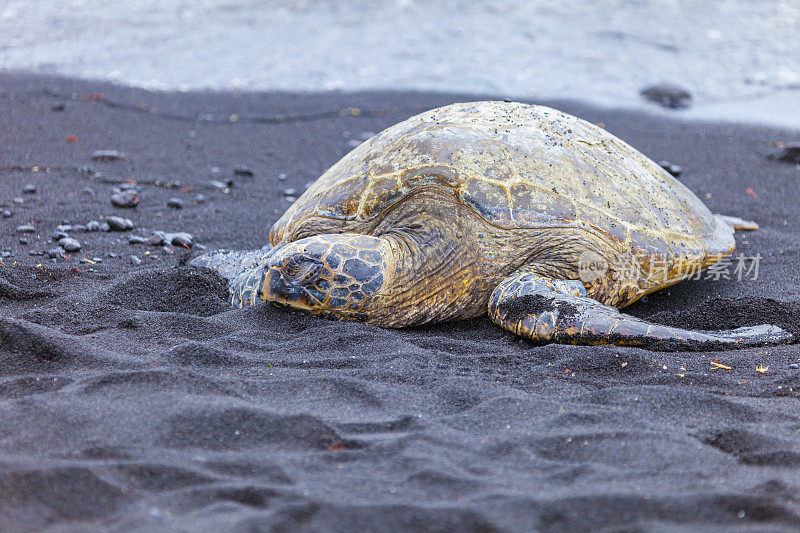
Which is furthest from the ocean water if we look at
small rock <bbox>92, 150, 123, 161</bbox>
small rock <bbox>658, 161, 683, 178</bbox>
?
small rock <bbox>92, 150, 123, 161</bbox>

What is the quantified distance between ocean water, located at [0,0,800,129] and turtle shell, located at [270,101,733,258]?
5.35 m

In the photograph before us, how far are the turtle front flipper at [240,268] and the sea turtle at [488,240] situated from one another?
15 millimetres

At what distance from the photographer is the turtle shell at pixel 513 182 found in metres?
3.56

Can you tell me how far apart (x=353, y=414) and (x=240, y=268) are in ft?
6.58

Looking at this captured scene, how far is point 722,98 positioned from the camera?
9.80 meters

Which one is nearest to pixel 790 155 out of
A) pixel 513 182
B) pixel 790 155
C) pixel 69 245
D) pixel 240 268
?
pixel 790 155

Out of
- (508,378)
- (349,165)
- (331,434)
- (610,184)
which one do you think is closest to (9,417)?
(331,434)

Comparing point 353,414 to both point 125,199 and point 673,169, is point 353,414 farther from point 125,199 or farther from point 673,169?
point 673,169

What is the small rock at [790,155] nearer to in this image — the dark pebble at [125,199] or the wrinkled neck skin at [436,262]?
the wrinkled neck skin at [436,262]

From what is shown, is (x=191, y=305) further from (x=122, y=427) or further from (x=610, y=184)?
(x=610, y=184)

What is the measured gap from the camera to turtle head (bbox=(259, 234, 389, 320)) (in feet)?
10.4

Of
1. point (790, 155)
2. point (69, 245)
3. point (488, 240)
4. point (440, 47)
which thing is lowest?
point (69, 245)

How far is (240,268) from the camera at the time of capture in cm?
404

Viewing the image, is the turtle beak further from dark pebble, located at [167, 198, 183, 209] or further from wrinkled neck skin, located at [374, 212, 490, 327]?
dark pebble, located at [167, 198, 183, 209]
